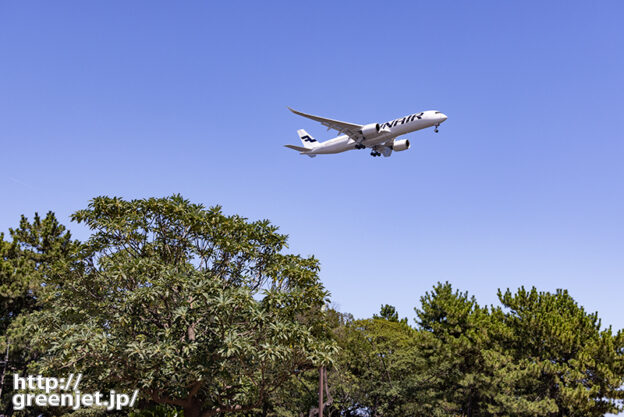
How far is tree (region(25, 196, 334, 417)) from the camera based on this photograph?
21.8 m

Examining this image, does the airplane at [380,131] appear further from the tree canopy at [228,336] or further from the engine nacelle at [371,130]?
the tree canopy at [228,336]

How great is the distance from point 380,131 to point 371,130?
33.8 inches

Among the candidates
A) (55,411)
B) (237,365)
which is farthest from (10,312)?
(237,365)

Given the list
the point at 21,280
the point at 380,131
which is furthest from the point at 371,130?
the point at 21,280

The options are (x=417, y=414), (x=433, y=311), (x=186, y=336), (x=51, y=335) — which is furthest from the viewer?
(x=433, y=311)

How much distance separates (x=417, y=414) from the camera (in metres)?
39.3

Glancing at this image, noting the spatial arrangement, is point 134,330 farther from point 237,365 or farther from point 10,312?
point 10,312

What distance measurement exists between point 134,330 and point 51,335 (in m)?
3.27

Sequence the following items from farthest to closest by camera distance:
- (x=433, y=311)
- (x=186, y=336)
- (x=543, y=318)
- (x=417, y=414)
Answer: (x=433, y=311)
(x=417, y=414)
(x=543, y=318)
(x=186, y=336)

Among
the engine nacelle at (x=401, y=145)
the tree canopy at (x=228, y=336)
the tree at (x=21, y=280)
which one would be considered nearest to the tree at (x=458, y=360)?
the tree canopy at (x=228, y=336)

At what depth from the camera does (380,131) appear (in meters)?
40.2

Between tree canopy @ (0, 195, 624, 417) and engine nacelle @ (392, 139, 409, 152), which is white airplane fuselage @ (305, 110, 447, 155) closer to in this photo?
engine nacelle @ (392, 139, 409, 152)

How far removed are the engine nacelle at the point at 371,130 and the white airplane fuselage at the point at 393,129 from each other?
1.48ft

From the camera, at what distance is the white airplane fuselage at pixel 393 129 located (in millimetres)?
37375
